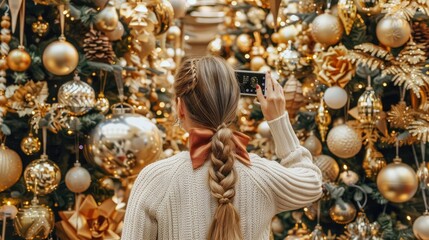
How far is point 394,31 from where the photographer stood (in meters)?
3.31

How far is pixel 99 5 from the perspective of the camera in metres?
3.44

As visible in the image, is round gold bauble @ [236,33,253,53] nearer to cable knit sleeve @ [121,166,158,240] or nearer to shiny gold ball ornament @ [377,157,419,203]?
shiny gold ball ornament @ [377,157,419,203]

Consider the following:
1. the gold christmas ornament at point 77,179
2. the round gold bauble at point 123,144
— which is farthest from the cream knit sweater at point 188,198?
the gold christmas ornament at point 77,179

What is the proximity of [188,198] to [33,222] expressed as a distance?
4.41 ft

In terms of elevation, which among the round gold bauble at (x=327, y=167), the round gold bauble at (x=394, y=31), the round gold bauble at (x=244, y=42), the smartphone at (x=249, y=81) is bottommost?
the round gold bauble at (x=327, y=167)

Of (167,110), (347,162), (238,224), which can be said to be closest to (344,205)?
(347,162)

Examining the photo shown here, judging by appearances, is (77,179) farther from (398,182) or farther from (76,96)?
(398,182)

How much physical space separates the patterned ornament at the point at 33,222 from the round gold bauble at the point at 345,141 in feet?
3.84

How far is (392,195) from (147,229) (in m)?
1.60

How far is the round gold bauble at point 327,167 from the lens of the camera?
11.8 feet

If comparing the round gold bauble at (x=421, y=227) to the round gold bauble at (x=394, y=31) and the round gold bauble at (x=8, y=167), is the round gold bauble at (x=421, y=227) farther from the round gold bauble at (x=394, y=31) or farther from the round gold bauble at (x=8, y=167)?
the round gold bauble at (x=8, y=167)

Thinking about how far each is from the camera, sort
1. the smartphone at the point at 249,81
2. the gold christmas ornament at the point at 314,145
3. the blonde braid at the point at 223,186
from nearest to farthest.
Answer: the blonde braid at the point at 223,186
the smartphone at the point at 249,81
the gold christmas ornament at the point at 314,145

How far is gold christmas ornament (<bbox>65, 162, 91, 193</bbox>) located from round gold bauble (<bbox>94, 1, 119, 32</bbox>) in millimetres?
565

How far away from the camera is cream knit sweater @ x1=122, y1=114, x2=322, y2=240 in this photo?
1979 mm
